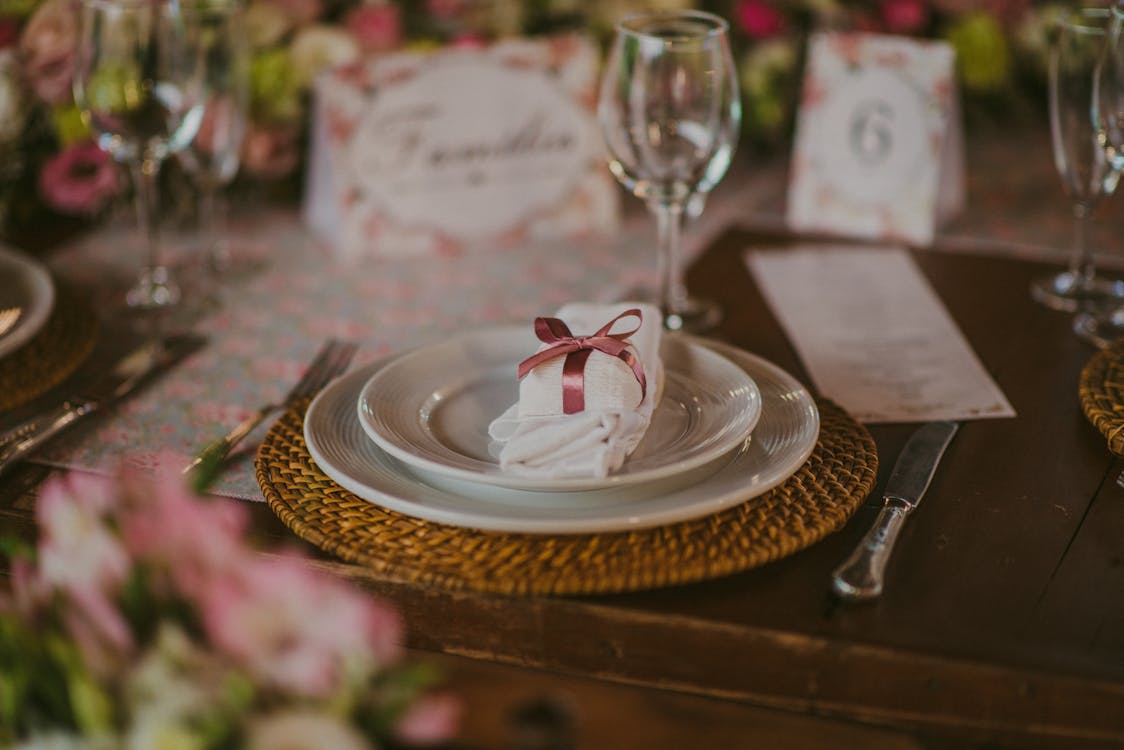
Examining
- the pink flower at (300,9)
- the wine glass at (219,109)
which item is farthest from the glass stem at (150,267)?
the pink flower at (300,9)

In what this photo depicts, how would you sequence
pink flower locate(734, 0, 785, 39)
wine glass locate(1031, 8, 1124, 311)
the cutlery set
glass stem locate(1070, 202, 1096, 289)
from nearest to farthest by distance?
the cutlery set < wine glass locate(1031, 8, 1124, 311) < glass stem locate(1070, 202, 1096, 289) < pink flower locate(734, 0, 785, 39)

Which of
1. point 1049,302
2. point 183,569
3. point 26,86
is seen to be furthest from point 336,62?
point 183,569

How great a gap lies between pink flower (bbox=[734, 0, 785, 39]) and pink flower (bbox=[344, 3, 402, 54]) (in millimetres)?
470

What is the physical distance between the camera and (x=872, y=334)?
3.65 feet

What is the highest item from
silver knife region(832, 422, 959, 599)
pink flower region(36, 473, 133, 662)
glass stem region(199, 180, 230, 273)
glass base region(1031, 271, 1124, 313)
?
pink flower region(36, 473, 133, 662)

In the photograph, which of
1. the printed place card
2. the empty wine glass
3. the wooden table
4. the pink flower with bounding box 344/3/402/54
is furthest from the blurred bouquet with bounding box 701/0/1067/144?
the wooden table

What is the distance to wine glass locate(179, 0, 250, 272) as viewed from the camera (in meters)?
1.24

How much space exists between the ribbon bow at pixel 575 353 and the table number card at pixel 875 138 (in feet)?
2.16

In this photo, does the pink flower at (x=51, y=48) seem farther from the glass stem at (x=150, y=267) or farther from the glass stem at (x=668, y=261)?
the glass stem at (x=668, y=261)

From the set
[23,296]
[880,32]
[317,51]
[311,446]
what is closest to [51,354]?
[23,296]

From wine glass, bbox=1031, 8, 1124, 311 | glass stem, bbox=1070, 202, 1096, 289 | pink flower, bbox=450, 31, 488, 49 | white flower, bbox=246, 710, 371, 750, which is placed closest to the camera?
white flower, bbox=246, 710, 371, 750

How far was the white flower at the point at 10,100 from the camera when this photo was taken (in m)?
1.28

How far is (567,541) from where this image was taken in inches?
27.5

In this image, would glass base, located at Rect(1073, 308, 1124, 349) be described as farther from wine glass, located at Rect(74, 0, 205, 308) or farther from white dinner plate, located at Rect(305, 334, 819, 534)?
wine glass, located at Rect(74, 0, 205, 308)
